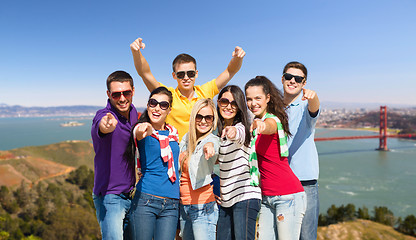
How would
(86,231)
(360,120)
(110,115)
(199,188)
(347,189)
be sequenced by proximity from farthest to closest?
1. (360,120)
2. (347,189)
3. (86,231)
4. (199,188)
5. (110,115)

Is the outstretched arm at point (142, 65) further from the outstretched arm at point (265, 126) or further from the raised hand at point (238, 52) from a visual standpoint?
the outstretched arm at point (265, 126)

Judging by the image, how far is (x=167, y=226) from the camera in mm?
1645

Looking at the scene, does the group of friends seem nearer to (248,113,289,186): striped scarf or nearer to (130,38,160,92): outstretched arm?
(248,113,289,186): striped scarf

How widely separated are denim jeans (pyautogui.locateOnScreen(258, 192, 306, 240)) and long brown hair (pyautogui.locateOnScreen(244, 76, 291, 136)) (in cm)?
42

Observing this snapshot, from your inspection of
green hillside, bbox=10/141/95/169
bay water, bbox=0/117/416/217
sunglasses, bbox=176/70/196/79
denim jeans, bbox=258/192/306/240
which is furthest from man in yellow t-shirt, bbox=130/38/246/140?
green hillside, bbox=10/141/95/169

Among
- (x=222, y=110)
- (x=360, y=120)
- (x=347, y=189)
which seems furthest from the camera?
(x=360, y=120)

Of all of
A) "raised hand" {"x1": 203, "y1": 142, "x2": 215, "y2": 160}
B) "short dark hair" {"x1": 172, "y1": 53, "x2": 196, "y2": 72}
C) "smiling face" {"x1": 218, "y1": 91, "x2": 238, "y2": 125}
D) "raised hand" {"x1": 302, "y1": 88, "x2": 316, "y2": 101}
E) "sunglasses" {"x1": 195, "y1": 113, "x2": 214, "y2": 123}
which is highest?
"short dark hair" {"x1": 172, "y1": 53, "x2": 196, "y2": 72}

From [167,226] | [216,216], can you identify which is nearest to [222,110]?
[216,216]

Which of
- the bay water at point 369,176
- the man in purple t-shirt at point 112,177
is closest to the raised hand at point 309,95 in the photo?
the man in purple t-shirt at point 112,177

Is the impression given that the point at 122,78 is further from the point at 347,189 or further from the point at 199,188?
the point at 347,189

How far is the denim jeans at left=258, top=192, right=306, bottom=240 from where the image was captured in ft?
5.42

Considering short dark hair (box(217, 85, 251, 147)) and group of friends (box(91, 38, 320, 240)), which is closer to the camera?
group of friends (box(91, 38, 320, 240))

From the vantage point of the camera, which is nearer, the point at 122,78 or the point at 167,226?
the point at 167,226

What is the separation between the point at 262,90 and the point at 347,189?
139 ft
